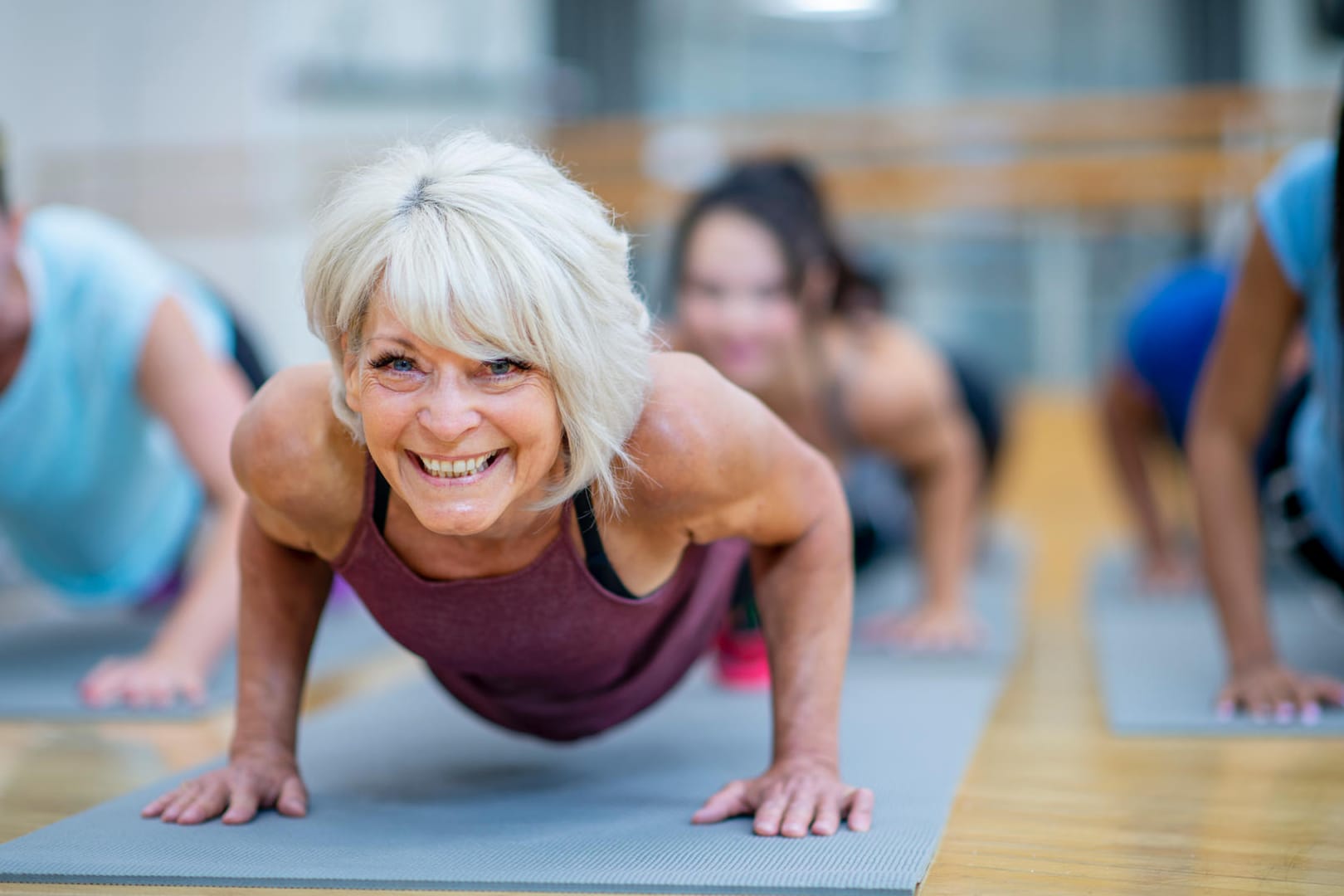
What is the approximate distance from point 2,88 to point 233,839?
4.29 meters

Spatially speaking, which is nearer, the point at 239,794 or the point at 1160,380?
the point at 239,794

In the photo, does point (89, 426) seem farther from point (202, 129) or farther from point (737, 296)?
point (202, 129)

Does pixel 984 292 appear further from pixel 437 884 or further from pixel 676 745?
pixel 437 884

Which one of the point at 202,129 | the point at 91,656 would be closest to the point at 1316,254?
the point at 91,656

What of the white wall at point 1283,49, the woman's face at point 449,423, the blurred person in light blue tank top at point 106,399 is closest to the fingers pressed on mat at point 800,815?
the woman's face at point 449,423

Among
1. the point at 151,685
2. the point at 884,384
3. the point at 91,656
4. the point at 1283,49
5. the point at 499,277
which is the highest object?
the point at 1283,49

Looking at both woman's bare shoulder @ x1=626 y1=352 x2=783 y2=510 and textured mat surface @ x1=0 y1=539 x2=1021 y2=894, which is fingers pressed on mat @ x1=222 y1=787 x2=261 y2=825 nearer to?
textured mat surface @ x1=0 y1=539 x2=1021 y2=894

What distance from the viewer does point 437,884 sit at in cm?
106

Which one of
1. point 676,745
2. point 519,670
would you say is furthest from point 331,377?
point 676,745

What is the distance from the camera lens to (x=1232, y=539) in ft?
5.72

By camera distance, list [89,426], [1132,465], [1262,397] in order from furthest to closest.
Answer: [1132,465]
[89,426]
[1262,397]

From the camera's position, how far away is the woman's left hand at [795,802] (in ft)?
3.84

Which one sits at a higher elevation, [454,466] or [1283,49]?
[1283,49]

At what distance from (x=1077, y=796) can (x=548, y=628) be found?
52 cm
